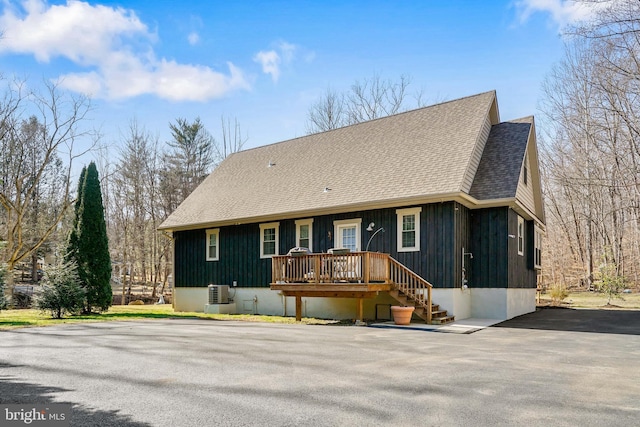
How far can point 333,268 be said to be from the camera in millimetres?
13812

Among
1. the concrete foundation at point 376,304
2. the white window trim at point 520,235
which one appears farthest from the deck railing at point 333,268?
the white window trim at point 520,235

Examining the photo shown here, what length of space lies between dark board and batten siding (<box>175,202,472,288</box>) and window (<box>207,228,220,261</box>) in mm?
210

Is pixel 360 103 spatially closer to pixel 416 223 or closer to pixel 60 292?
pixel 416 223

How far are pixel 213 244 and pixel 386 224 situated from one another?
8.32 meters

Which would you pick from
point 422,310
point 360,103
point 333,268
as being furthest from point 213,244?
point 360,103

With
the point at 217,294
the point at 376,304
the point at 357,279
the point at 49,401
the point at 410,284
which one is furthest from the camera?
the point at 217,294

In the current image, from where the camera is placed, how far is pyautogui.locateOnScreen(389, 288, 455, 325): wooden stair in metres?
13.1

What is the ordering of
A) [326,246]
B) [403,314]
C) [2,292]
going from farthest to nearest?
1. [326,246]
2. [2,292]
3. [403,314]

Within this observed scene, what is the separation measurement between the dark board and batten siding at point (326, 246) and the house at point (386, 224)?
4cm

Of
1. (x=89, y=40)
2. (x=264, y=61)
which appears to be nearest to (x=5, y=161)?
(x=89, y=40)

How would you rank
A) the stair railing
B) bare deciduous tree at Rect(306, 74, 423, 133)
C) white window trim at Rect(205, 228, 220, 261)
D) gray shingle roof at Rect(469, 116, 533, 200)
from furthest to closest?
bare deciduous tree at Rect(306, 74, 423, 133), white window trim at Rect(205, 228, 220, 261), gray shingle roof at Rect(469, 116, 533, 200), the stair railing

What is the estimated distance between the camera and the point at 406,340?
9930 mm
